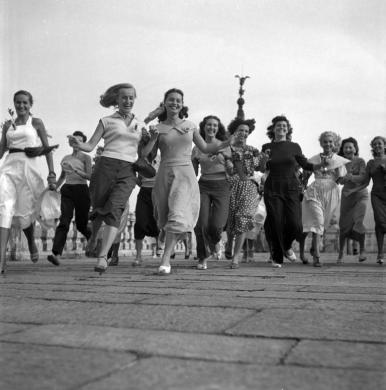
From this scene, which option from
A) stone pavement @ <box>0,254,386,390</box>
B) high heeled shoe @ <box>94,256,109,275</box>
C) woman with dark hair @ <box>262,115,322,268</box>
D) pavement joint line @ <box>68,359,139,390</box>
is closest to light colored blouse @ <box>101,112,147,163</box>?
high heeled shoe @ <box>94,256,109,275</box>

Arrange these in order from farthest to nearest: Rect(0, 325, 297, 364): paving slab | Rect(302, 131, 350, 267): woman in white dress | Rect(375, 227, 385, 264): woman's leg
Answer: Rect(302, 131, 350, 267): woman in white dress
Rect(375, 227, 385, 264): woman's leg
Rect(0, 325, 297, 364): paving slab

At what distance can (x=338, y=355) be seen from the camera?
2064mm

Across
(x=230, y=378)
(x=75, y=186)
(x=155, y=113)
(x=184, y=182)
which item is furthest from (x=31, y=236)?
(x=230, y=378)

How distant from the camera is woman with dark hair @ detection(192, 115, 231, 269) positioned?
7.25m

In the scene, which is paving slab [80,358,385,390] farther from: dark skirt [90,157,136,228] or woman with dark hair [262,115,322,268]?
woman with dark hair [262,115,322,268]

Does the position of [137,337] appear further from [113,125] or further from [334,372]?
[113,125]

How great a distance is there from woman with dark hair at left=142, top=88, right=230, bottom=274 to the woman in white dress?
2.72 meters

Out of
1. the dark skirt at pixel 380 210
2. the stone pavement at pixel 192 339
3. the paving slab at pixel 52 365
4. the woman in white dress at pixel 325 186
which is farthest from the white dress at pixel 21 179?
the dark skirt at pixel 380 210

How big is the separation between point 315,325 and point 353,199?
6.62 meters

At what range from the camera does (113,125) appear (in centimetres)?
616

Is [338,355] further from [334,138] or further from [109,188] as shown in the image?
[334,138]

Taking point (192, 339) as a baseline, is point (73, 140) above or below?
above

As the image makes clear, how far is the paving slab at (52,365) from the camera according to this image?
1.72 m

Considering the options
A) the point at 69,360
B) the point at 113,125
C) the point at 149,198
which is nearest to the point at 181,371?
the point at 69,360
